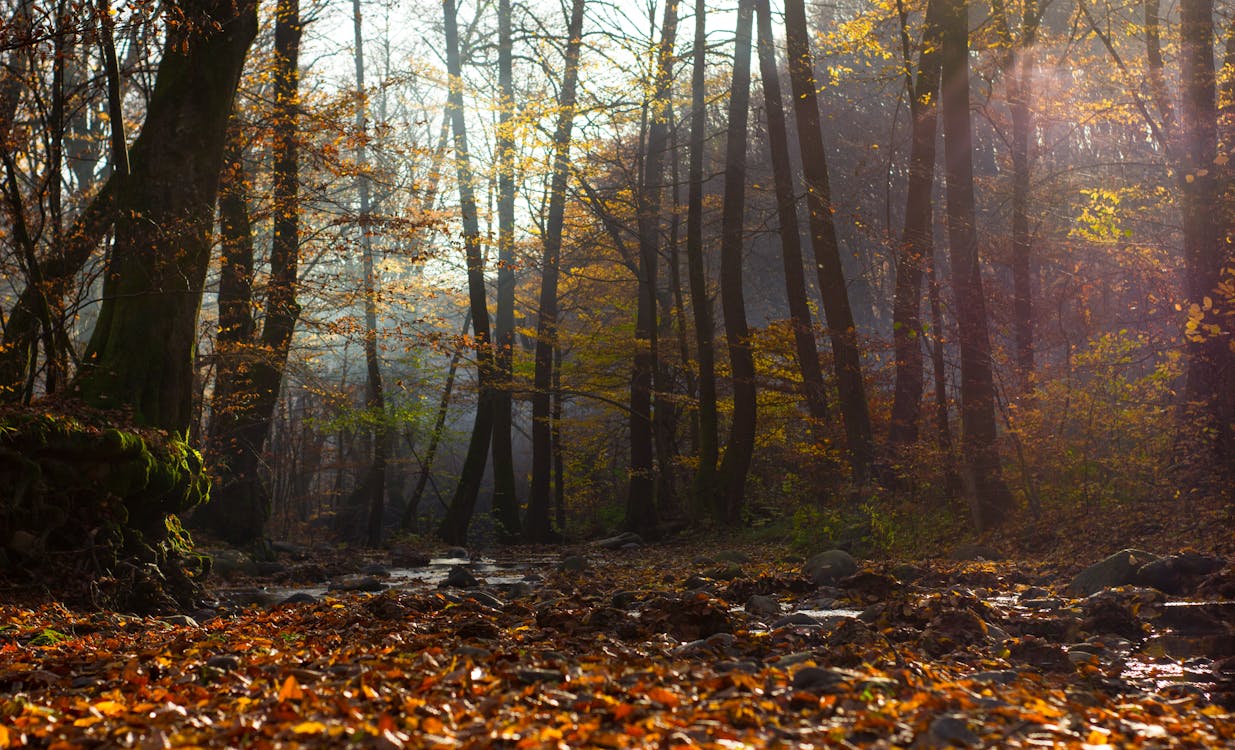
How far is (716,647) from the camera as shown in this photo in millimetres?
5102

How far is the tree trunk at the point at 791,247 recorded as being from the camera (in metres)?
15.1

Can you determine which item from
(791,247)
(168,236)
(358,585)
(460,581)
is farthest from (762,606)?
(791,247)

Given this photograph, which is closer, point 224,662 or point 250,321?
point 224,662

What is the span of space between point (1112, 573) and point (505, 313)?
16149 millimetres

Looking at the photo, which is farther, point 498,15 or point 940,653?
point 498,15

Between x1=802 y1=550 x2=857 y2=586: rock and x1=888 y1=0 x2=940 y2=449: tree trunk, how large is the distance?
3.41 m

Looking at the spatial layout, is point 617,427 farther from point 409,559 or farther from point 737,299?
point 409,559

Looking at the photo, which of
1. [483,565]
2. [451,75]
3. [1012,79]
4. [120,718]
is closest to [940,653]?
[120,718]

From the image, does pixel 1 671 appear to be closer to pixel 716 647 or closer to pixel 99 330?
pixel 716 647

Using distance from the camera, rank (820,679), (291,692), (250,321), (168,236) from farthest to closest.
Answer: (250,321) < (168,236) < (820,679) < (291,692)

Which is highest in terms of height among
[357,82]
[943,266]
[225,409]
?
[357,82]

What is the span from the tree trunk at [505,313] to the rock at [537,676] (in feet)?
45.0

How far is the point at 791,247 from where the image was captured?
52.2ft

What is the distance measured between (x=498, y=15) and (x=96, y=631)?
63.7 feet
